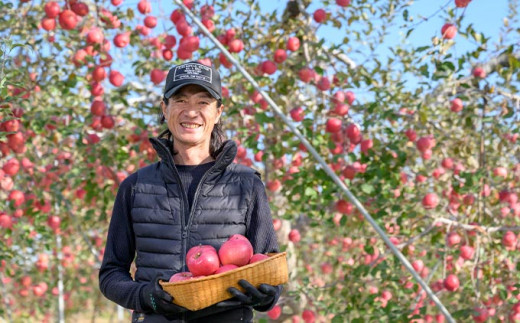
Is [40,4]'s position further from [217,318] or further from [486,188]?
[217,318]

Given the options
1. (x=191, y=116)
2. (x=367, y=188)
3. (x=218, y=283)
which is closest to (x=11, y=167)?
(x=367, y=188)

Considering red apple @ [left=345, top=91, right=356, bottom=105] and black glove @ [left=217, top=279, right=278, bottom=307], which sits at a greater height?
red apple @ [left=345, top=91, right=356, bottom=105]

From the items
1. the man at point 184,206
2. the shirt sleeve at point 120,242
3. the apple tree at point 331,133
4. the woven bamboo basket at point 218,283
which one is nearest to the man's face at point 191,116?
the man at point 184,206

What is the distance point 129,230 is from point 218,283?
47 cm

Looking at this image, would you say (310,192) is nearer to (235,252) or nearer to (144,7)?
(144,7)

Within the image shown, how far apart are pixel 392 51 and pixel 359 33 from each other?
333mm

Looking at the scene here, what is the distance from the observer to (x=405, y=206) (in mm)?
4445

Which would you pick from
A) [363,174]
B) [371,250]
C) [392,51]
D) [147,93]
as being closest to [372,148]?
[363,174]

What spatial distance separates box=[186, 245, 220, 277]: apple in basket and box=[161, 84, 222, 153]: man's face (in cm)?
35

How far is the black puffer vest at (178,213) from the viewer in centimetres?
190

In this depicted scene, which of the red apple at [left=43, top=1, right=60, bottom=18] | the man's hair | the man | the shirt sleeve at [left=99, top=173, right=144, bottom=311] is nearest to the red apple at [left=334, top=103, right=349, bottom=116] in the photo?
the red apple at [left=43, top=1, right=60, bottom=18]

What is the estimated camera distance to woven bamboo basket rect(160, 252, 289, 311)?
1636 mm

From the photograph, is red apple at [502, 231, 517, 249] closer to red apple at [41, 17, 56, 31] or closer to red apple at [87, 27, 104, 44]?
red apple at [87, 27, 104, 44]

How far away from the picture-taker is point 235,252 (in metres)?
1.79
